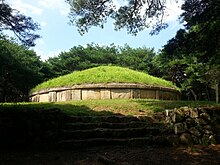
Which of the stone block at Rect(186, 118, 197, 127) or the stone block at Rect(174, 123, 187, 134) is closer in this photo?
the stone block at Rect(174, 123, 187, 134)

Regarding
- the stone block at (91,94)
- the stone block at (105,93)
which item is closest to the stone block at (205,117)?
the stone block at (105,93)

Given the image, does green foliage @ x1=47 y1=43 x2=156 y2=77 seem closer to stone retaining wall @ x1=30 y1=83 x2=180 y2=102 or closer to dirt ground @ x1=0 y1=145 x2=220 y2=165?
stone retaining wall @ x1=30 y1=83 x2=180 y2=102

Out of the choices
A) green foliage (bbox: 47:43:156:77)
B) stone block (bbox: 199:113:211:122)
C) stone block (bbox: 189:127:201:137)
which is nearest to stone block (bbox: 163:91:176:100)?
stone block (bbox: 199:113:211:122)

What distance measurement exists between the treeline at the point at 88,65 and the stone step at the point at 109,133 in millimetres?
3090

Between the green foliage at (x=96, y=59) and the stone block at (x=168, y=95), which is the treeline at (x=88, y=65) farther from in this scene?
the stone block at (x=168, y=95)

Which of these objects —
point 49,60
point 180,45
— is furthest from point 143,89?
point 49,60

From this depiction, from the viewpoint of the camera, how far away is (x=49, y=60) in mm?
36562

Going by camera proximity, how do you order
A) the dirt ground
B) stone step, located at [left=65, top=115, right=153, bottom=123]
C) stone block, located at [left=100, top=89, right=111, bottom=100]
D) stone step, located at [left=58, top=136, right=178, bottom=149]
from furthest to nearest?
1. stone block, located at [left=100, top=89, right=111, bottom=100]
2. stone step, located at [left=65, top=115, right=153, bottom=123]
3. stone step, located at [left=58, top=136, right=178, bottom=149]
4. the dirt ground

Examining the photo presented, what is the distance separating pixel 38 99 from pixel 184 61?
12.7 meters

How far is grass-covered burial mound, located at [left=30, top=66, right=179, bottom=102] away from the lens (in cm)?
1505

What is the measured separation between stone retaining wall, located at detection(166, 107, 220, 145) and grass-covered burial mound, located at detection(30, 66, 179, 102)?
7.24 meters

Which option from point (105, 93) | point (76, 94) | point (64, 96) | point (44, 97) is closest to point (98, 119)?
point (105, 93)

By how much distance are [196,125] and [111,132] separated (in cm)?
236

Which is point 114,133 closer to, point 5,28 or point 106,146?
point 106,146
